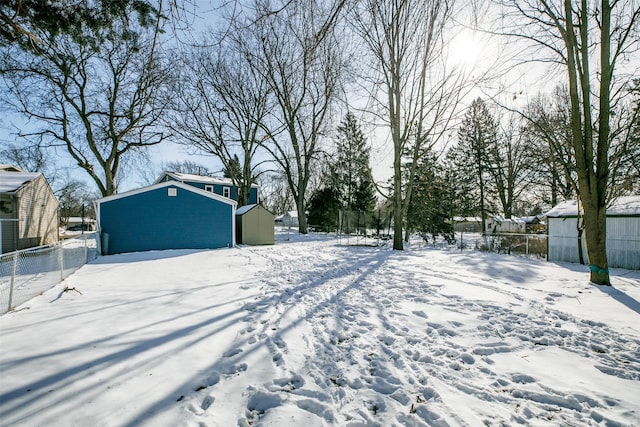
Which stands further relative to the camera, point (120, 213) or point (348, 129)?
point (348, 129)

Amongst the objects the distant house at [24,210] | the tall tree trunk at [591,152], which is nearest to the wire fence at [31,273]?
the distant house at [24,210]

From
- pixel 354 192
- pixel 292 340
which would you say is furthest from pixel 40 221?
pixel 354 192

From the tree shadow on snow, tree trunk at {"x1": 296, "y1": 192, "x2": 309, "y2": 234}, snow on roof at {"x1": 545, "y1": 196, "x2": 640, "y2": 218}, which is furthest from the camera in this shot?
tree trunk at {"x1": 296, "y1": 192, "x2": 309, "y2": 234}

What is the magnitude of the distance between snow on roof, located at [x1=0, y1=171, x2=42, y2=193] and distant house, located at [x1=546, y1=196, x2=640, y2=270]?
80.8ft

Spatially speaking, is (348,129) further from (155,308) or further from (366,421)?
(366,421)

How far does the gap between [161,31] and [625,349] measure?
692 centimetres

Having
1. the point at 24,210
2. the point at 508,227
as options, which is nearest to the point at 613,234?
the point at 508,227

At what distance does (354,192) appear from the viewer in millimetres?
30625

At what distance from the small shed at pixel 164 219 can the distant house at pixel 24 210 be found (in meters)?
3.29

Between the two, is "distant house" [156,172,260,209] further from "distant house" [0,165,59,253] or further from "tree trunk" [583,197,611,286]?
"tree trunk" [583,197,611,286]

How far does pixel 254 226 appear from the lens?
17.2 m

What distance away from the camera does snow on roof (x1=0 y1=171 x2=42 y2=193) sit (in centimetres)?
1306

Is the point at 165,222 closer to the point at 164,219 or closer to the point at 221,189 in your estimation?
the point at 164,219

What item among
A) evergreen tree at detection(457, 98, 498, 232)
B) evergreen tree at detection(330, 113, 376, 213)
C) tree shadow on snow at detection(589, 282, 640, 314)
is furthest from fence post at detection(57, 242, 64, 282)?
evergreen tree at detection(457, 98, 498, 232)
